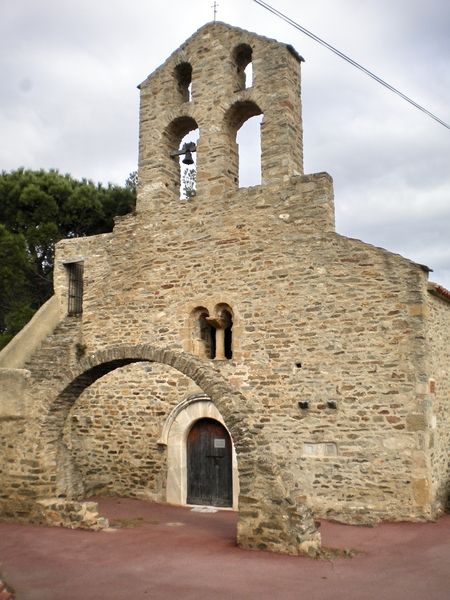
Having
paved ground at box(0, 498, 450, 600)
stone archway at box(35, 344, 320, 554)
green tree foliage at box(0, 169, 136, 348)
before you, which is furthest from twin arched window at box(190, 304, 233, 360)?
green tree foliage at box(0, 169, 136, 348)

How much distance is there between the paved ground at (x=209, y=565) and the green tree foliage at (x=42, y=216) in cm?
1107

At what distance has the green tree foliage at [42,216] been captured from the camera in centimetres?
1845

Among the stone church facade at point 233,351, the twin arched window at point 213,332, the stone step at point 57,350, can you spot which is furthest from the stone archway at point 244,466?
the stone step at point 57,350

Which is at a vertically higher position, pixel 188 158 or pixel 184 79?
pixel 184 79

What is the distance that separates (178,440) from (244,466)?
393cm

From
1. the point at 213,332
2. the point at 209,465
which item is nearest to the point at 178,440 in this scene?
the point at 209,465

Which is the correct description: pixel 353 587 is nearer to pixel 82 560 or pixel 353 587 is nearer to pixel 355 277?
pixel 82 560

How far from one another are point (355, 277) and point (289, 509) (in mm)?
4001

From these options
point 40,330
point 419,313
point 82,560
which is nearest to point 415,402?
point 419,313

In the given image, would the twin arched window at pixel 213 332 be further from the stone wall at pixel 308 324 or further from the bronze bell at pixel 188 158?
the bronze bell at pixel 188 158

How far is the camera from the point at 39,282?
761 inches

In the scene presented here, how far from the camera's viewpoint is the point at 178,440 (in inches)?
431

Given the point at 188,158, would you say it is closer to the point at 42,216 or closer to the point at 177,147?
the point at 177,147

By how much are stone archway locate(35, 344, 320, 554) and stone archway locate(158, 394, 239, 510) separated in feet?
8.14
